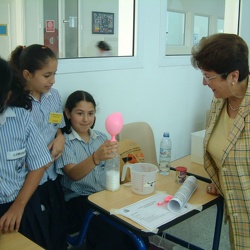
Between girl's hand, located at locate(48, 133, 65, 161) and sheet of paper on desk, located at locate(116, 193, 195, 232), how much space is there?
523 mm

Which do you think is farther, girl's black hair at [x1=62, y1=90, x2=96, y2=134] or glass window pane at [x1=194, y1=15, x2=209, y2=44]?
glass window pane at [x1=194, y1=15, x2=209, y2=44]

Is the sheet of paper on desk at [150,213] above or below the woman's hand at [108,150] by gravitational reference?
below

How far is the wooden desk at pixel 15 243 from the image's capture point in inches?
51.8

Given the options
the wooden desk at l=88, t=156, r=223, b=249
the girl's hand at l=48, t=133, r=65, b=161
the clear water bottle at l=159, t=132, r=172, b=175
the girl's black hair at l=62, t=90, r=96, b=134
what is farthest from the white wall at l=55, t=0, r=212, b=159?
the wooden desk at l=88, t=156, r=223, b=249

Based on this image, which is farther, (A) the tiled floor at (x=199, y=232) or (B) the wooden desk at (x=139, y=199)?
(A) the tiled floor at (x=199, y=232)

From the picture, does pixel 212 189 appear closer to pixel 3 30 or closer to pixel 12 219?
pixel 12 219

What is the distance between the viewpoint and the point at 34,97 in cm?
195

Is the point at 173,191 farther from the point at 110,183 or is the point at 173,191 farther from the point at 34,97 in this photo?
the point at 34,97

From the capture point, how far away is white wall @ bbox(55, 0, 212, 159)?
245cm

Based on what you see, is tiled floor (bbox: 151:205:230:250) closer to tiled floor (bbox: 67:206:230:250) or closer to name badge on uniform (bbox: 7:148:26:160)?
tiled floor (bbox: 67:206:230:250)

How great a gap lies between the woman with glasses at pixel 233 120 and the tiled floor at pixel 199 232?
2.98ft

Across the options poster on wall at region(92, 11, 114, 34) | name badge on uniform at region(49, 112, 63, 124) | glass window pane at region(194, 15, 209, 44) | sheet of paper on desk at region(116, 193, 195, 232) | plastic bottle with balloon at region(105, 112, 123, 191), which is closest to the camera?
sheet of paper on desk at region(116, 193, 195, 232)

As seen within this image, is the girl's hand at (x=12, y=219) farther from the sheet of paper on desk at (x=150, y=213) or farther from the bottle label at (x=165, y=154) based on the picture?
the bottle label at (x=165, y=154)

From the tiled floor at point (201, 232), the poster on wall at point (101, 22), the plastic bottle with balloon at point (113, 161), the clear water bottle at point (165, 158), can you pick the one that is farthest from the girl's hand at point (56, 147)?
the poster on wall at point (101, 22)
